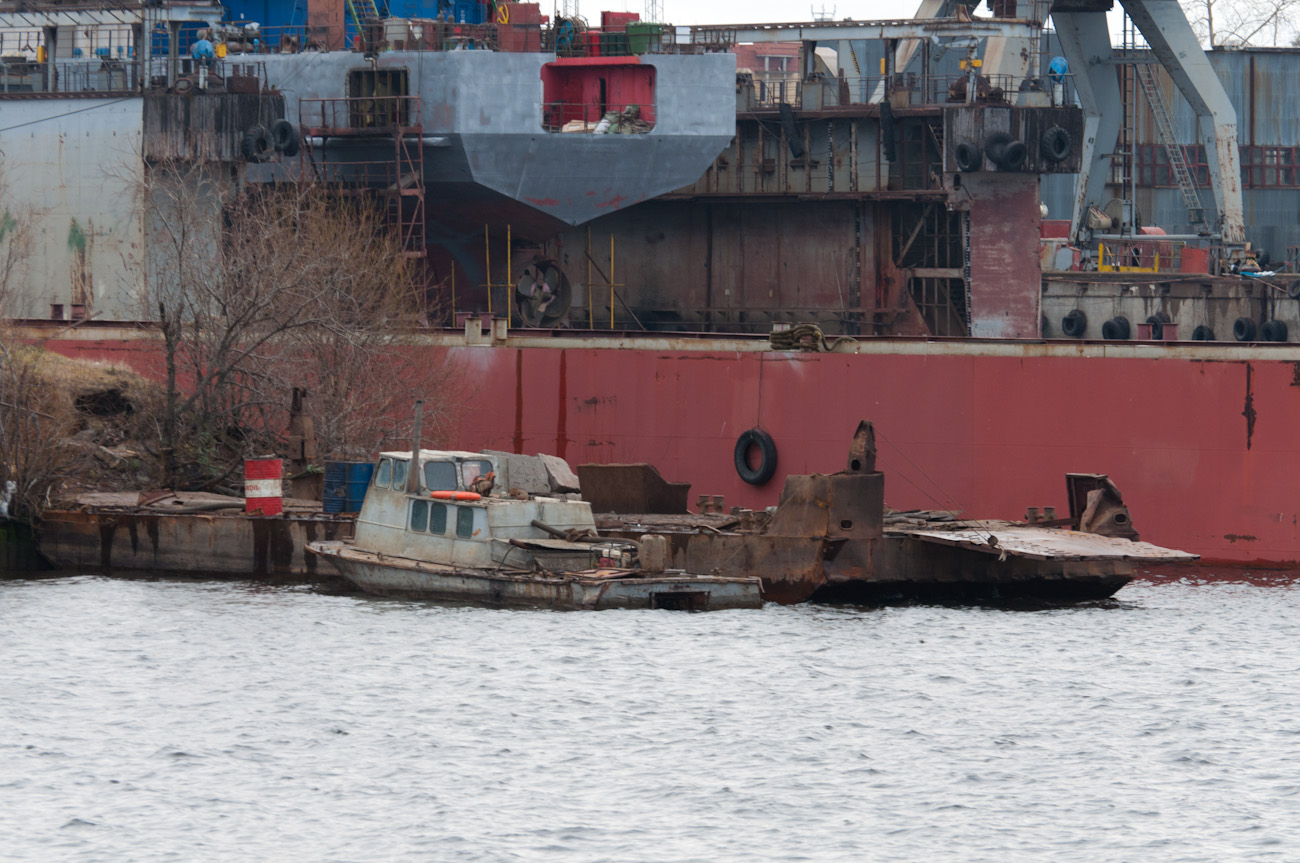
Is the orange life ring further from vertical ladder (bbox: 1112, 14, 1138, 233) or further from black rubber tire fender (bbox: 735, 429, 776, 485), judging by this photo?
vertical ladder (bbox: 1112, 14, 1138, 233)

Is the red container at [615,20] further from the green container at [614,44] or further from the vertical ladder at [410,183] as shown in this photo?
the vertical ladder at [410,183]

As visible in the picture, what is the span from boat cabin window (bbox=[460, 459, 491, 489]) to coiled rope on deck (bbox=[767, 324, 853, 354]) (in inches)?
359

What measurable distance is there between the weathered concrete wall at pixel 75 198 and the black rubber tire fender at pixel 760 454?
1695 cm

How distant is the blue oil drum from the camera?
101 feet

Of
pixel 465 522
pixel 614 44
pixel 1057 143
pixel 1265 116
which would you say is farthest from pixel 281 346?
pixel 1265 116

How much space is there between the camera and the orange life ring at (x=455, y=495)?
1073 inches

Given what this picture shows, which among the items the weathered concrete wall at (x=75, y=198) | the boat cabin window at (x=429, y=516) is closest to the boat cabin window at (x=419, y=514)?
the boat cabin window at (x=429, y=516)

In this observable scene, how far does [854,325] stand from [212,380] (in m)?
18.1

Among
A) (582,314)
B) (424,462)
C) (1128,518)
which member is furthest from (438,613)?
(582,314)

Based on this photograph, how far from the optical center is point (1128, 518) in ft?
93.9

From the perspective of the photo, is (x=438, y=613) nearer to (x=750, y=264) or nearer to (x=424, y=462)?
(x=424, y=462)

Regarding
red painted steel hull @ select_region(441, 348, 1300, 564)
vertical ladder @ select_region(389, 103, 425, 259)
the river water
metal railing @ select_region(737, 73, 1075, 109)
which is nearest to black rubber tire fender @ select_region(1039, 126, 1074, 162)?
metal railing @ select_region(737, 73, 1075, 109)

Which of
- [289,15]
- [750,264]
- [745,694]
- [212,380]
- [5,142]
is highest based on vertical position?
[289,15]

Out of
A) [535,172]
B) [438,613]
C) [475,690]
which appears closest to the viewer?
[475,690]
